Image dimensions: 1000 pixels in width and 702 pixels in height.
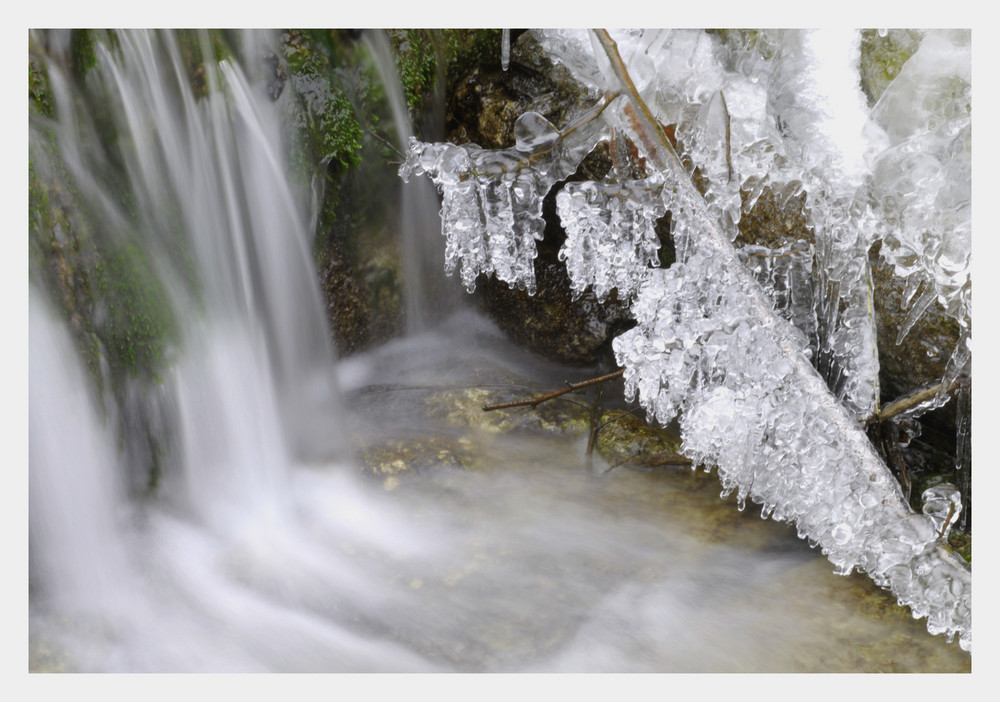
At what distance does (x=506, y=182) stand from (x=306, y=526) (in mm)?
1009

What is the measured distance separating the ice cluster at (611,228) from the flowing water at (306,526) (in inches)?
19.4

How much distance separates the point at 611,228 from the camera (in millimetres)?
1748

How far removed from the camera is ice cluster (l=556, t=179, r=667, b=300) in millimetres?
1709

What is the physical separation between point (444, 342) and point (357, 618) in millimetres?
1010

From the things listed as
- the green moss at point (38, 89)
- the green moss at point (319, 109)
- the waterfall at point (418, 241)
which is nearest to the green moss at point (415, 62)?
the waterfall at point (418, 241)

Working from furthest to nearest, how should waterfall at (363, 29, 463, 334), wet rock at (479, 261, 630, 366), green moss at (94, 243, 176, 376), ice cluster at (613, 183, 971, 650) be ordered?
wet rock at (479, 261, 630, 366) → waterfall at (363, 29, 463, 334) → green moss at (94, 243, 176, 376) → ice cluster at (613, 183, 971, 650)

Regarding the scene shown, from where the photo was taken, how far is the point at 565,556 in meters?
1.65

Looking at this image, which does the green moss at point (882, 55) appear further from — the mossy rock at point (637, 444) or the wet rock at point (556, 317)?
the mossy rock at point (637, 444)

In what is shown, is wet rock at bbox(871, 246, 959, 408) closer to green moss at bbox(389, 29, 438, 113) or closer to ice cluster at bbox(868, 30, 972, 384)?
ice cluster at bbox(868, 30, 972, 384)

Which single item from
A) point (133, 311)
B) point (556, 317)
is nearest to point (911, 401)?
point (556, 317)

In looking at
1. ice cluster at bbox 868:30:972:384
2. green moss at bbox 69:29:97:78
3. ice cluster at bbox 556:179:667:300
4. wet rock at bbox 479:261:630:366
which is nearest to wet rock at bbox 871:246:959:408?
ice cluster at bbox 868:30:972:384
